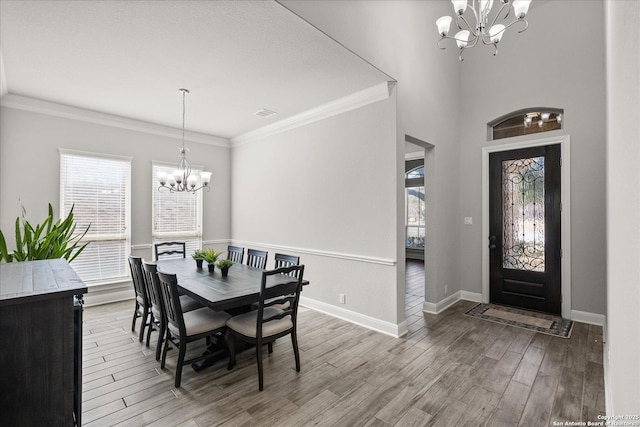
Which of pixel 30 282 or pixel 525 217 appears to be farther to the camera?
pixel 525 217

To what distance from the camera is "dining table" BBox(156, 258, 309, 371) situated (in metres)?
2.54

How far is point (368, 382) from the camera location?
102 inches

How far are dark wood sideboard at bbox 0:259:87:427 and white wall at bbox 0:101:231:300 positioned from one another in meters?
3.85

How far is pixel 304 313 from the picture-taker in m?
4.36

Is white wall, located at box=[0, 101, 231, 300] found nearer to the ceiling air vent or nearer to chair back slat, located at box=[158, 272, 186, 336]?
the ceiling air vent

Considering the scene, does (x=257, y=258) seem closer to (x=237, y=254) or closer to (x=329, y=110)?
(x=237, y=254)

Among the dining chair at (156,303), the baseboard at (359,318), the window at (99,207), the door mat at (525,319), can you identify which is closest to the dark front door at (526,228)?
the door mat at (525,319)

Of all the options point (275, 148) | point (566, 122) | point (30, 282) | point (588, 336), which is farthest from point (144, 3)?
point (588, 336)

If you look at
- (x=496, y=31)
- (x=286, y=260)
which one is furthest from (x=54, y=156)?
(x=496, y=31)

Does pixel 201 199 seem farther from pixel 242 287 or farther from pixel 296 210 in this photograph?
pixel 242 287

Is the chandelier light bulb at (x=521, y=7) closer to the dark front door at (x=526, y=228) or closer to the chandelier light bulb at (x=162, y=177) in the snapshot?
the dark front door at (x=526, y=228)

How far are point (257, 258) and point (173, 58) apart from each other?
2525 millimetres

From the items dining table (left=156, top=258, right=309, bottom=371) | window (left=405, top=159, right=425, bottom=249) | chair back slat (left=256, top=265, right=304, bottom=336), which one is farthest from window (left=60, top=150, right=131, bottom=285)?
window (left=405, top=159, right=425, bottom=249)

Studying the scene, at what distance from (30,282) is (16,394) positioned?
47 centimetres
